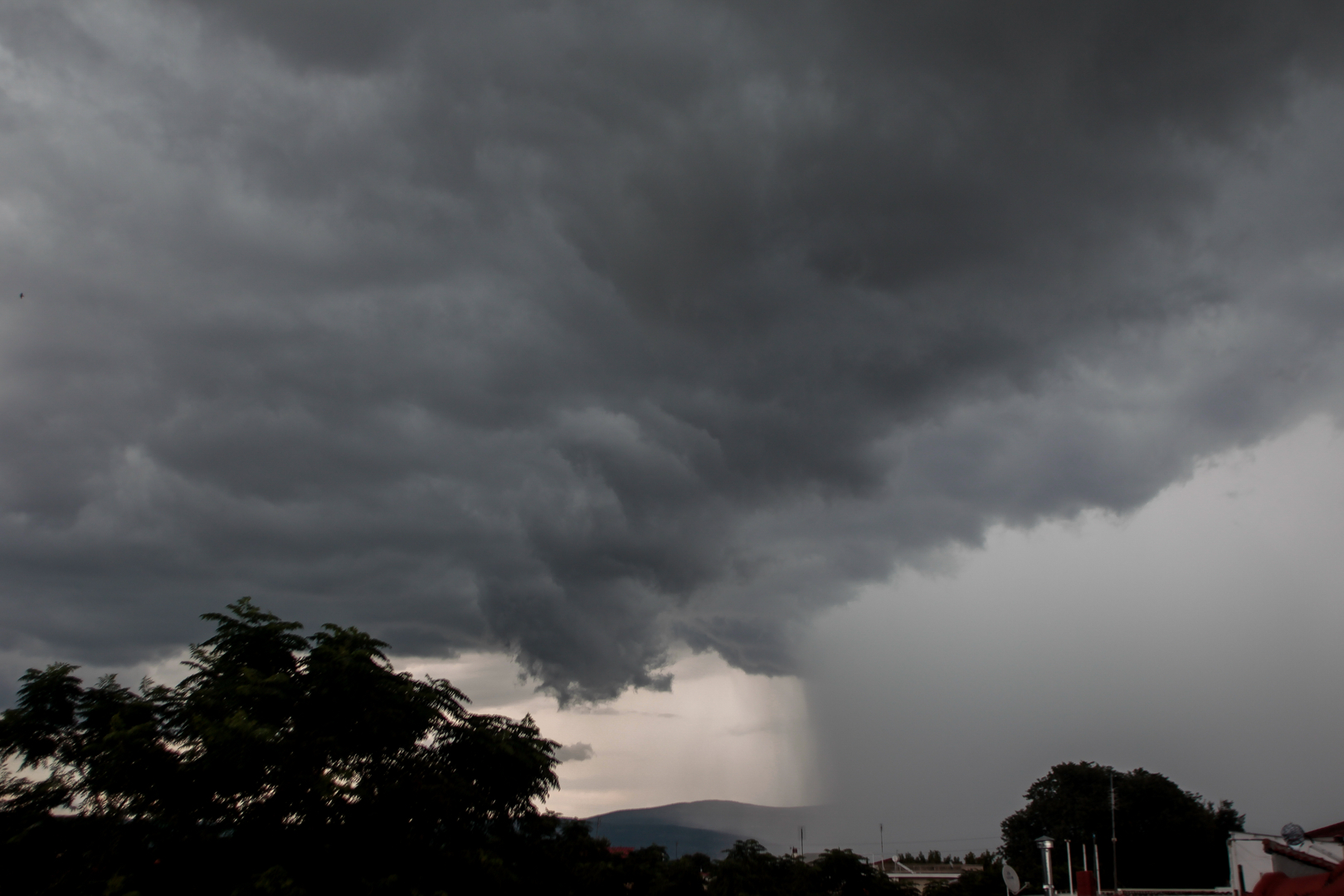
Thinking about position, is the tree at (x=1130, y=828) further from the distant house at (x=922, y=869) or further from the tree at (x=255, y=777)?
the tree at (x=255, y=777)

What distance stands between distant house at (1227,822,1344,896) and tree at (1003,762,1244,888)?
59163mm

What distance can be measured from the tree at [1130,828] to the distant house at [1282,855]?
2329 inches

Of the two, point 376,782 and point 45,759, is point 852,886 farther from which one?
point 45,759

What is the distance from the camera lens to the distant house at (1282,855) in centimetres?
3612

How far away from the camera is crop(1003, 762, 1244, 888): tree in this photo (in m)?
104

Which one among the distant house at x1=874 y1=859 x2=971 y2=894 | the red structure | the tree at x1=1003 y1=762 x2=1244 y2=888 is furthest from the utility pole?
the red structure

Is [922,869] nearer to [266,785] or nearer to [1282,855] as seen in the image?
[1282,855]

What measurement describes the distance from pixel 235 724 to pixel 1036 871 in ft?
326

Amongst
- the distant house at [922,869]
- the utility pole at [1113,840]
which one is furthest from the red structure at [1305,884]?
the distant house at [922,869]

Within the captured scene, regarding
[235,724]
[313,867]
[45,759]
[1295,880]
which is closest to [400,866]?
[313,867]

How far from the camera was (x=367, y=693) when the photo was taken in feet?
122

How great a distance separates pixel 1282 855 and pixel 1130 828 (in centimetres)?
8195

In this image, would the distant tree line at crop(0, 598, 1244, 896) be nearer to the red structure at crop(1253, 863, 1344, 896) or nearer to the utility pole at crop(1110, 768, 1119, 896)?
the red structure at crop(1253, 863, 1344, 896)

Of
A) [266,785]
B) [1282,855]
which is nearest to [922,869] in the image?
[1282,855]
